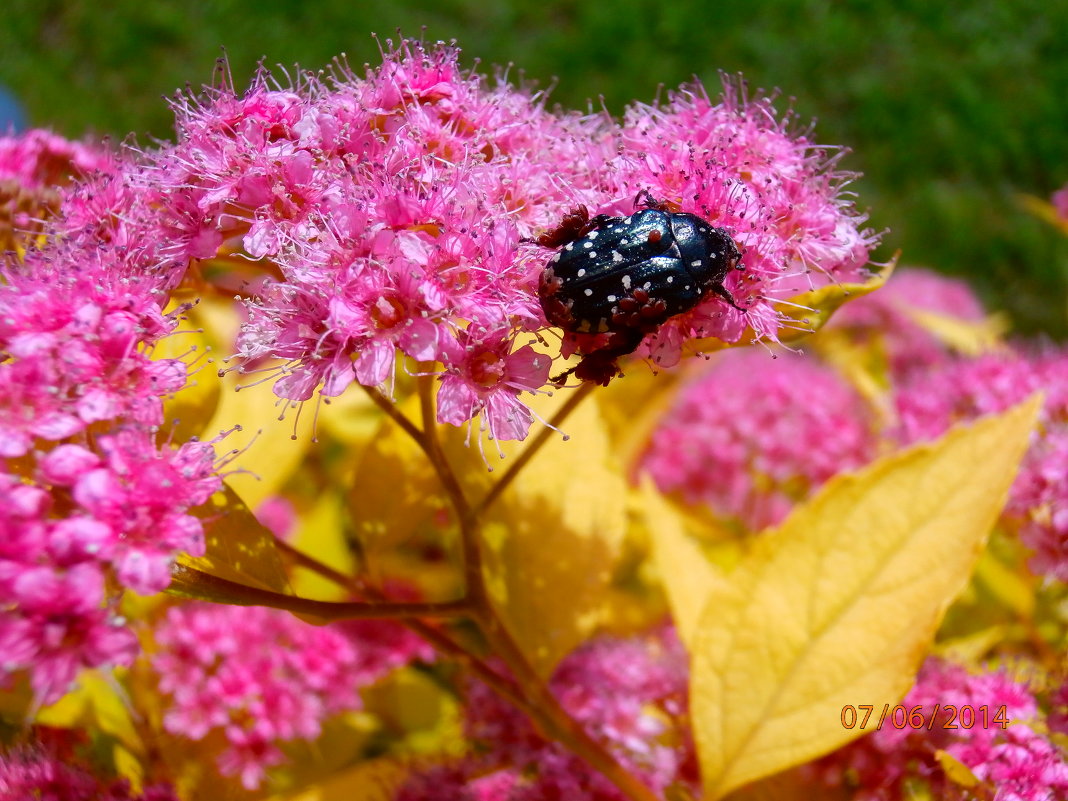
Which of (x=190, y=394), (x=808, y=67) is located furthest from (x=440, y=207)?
(x=808, y=67)

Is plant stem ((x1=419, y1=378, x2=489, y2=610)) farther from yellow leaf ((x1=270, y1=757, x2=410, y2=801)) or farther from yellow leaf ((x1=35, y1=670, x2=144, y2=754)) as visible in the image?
yellow leaf ((x1=35, y1=670, x2=144, y2=754))

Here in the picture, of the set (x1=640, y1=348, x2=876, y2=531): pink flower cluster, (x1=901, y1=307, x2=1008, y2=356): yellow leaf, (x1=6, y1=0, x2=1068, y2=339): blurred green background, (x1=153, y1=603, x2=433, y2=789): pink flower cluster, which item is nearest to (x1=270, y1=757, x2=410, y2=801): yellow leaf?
(x1=153, y1=603, x2=433, y2=789): pink flower cluster

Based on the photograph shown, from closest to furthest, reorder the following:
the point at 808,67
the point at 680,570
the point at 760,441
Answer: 1. the point at 680,570
2. the point at 760,441
3. the point at 808,67

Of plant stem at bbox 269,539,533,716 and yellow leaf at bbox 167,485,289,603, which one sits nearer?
yellow leaf at bbox 167,485,289,603

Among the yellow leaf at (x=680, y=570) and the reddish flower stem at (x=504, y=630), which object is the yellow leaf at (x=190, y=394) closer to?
the reddish flower stem at (x=504, y=630)

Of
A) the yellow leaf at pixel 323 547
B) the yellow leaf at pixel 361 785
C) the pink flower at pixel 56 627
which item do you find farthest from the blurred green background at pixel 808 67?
the pink flower at pixel 56 627

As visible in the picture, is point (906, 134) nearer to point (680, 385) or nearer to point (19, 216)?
point (680, 385)

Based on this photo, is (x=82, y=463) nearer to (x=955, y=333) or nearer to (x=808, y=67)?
(x=955, y=333)
